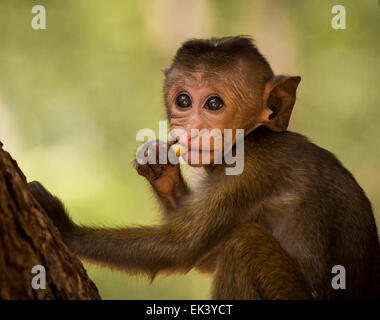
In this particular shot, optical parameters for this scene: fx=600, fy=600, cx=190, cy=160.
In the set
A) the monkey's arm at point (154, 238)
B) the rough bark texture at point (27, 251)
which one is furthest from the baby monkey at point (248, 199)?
the rough bark texture at point (27, 251)

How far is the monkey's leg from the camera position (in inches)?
167

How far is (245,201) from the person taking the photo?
4.73 metres

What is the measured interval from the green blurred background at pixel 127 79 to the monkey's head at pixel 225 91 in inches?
101

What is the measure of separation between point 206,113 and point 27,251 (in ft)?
6.87

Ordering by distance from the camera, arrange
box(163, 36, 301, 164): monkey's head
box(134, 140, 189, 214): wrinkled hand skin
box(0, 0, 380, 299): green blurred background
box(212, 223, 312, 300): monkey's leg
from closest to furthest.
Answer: box(212, 223, 312, 300): monkey's leg
box(163, 36, 301, 164): monkey's head
box(134, 140, 189, 214): wrinkled hand skin
box(0, 0, 380, 299): green blurred background

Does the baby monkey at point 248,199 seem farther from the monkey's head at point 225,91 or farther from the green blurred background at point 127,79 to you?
the green blurred background at point 127,79

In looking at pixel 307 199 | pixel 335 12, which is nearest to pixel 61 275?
pixel 307 199

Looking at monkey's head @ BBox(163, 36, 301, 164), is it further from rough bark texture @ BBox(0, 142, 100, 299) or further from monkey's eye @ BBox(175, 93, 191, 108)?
rough bark texture @ BBox(0, 142, 100, 299)

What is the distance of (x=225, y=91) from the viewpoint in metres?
4.80

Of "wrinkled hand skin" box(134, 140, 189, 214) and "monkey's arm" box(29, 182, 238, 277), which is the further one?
"wrinkled hand skin" box(134, 140, 189, 214)

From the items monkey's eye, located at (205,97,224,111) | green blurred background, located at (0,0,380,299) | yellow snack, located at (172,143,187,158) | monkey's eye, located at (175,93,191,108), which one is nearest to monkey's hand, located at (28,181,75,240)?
yellow snack, located at (172,143,187,158)

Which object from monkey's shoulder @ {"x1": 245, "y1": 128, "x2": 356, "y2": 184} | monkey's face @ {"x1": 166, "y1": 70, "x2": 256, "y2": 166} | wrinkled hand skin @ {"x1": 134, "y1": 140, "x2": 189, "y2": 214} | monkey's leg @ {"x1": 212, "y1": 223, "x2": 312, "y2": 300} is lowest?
monkey's leg @ {"x1": 212, "y1": 223, "x2": 312, "y2": 300}

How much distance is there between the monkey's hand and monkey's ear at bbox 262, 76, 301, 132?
5.86 ft
